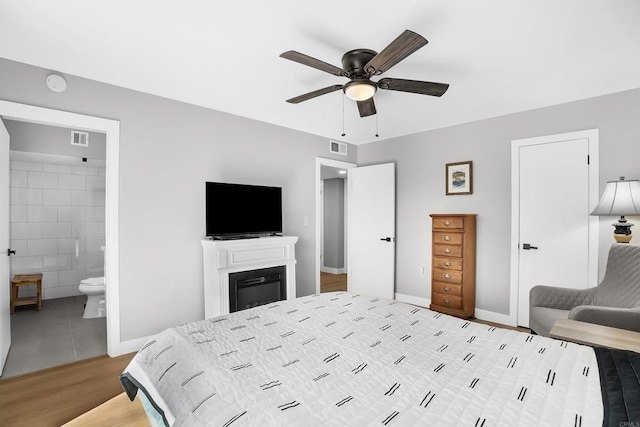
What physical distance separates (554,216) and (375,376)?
3.16m

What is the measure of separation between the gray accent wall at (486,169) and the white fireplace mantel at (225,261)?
6.72 ft

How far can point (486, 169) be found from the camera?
3.81m

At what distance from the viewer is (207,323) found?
5.84 feet

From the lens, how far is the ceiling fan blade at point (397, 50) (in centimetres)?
170

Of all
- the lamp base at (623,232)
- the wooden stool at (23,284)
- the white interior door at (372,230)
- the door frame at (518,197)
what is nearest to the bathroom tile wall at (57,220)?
the wooden stool at (23,284)

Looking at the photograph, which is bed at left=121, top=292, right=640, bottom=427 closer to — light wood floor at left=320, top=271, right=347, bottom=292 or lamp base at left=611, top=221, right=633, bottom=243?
lamp base at left=611, top=221, right=633, bottom=243

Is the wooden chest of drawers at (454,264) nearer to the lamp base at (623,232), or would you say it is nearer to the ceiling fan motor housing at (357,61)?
the lamp base at (623,232)

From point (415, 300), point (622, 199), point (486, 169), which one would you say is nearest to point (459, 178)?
point (486, 169)

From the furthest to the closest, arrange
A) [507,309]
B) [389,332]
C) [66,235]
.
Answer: [66,235], [507,309], [389,332]

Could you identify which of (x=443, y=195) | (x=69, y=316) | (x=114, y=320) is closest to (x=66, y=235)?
(x=69, y=316)

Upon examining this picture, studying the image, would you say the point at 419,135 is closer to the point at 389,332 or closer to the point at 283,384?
the point at 389,332

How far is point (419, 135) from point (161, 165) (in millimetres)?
3300

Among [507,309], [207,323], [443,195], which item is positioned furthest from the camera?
[443,195]

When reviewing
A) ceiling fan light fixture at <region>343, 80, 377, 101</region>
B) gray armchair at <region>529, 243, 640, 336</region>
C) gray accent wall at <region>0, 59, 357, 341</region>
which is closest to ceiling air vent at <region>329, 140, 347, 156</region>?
gray accent wall at <region>0, 59, 357, 341</region>
